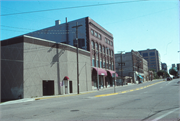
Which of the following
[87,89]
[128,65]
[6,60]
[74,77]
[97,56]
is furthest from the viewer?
[128,65]

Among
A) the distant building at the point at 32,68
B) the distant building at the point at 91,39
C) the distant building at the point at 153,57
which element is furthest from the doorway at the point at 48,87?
the distant building at the point at 153,57

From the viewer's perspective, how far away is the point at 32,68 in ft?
82.4

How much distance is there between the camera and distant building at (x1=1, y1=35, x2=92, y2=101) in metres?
24.2

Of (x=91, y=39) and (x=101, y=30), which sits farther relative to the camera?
(x=101, y=30)

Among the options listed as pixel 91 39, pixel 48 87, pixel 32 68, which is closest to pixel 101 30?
pixel 91 39

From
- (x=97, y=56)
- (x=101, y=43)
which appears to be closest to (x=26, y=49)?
(x=97, y=56)

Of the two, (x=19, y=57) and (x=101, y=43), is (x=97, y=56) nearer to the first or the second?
(x=101, y=43)

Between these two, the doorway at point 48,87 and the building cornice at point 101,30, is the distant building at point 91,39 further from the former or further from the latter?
the doorway at point 48,87

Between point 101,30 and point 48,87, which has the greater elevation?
point 101,30

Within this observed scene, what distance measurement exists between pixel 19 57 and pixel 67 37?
20.4 meters

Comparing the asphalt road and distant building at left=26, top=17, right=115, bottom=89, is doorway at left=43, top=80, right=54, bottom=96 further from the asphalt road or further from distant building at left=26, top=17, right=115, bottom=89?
the asphalt road

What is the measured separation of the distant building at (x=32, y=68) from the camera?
953 inches

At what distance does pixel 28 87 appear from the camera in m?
24.1

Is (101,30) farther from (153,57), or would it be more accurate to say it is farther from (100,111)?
(153,57)
